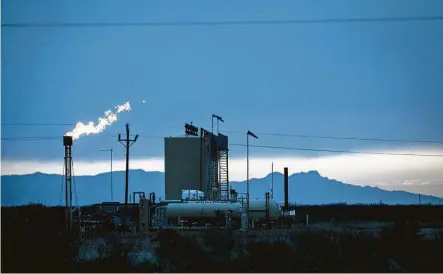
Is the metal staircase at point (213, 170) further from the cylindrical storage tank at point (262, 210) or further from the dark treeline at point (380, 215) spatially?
the dark treeline at point (380, 215)

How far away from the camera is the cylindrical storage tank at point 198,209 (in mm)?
50469

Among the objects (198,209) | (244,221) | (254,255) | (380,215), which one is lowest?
(380,215)

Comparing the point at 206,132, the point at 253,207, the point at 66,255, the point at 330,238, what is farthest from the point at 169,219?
the point at 66,255

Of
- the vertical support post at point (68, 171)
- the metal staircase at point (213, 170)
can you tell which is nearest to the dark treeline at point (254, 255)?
the vertical support post at point (68, 171)

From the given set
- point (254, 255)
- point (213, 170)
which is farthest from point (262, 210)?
point (254, 255)

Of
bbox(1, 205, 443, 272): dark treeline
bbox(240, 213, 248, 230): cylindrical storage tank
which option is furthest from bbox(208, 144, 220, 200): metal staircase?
bbox(1, 205, 443, 272): dark treeline

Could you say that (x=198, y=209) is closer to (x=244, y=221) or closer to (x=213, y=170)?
(x=244, y=221)

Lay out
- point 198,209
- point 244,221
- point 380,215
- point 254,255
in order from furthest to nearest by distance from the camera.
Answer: point 380,215
point 198,209
point 244,221
point 254,255

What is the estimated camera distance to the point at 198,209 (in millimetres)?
50531

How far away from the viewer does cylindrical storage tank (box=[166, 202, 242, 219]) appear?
50.5 m

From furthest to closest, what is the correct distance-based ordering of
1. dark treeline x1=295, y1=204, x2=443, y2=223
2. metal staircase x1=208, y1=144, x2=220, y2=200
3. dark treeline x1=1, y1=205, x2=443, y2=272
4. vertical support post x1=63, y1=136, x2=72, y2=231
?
dark treeline x1=295, y1=204, x2=443, y2=223, metal staircase x1=208, y1=144, x2=220, y2=200, vertical support post x1=63, y1=136, x2=72, y2=231, dark treeline x1=1, y1=205, x2=443, y2=272

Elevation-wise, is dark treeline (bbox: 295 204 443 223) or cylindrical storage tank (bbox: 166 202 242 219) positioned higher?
cylindrical storage tank (bbox: 166 202 242 219)

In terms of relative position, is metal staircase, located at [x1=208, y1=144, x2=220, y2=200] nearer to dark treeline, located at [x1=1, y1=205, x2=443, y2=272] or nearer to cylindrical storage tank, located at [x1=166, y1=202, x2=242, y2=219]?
cylindrical storage tank, located at [x1=166, y1=202, x2=242, y2=219]

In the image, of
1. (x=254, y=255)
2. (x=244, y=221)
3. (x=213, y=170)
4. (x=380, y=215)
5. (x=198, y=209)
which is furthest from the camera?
(x=380, y=215)
